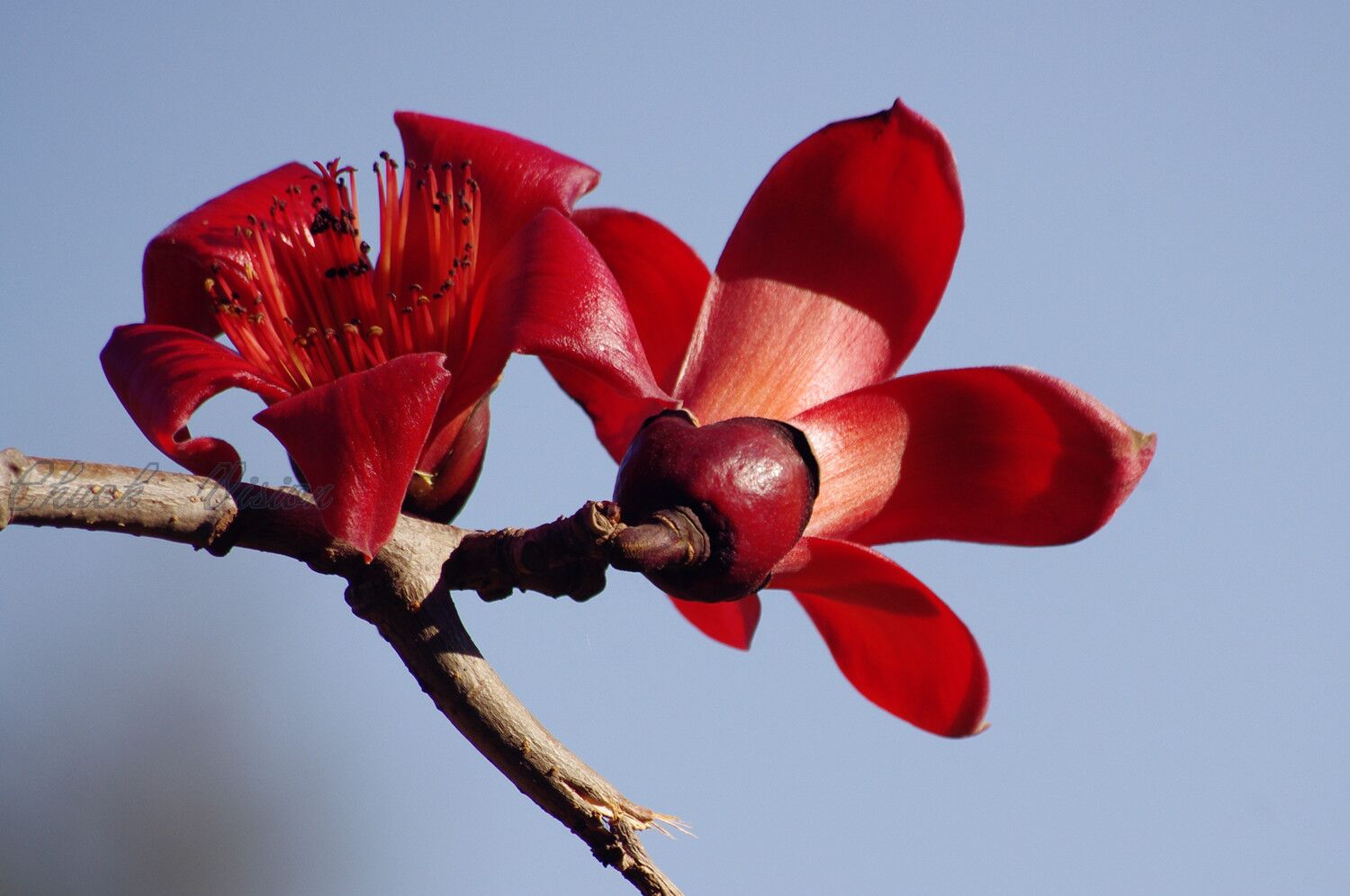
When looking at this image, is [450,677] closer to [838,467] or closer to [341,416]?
[341,416]

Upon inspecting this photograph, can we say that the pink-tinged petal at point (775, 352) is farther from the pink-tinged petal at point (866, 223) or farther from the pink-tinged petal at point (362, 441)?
the pink-tinged petal at point (362, 441)

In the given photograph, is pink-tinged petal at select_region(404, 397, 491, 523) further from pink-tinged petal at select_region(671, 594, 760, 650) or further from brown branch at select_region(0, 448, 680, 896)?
pink-tinged petal at select_region(671, 594, 760, 650)

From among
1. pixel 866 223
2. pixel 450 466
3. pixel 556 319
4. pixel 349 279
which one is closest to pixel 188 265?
pixel 349 279

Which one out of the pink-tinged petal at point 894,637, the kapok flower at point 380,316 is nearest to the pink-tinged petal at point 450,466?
the kapok flower at point 380,316

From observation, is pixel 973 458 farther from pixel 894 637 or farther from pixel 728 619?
pixel 728 619

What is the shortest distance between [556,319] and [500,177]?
10.0 inches

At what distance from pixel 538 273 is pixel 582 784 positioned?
274mm

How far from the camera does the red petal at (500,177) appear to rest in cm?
88

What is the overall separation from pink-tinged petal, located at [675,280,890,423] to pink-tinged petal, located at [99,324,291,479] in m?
0.26

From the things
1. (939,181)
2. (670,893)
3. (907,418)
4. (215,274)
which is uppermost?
(939,181)

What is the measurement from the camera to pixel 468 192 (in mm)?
857

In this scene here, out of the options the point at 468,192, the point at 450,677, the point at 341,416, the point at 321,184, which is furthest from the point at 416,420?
the point at 321,184

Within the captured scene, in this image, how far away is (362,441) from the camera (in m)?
0.64

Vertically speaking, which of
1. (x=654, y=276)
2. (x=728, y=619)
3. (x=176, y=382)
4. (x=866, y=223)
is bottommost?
(x=728, y=619)
